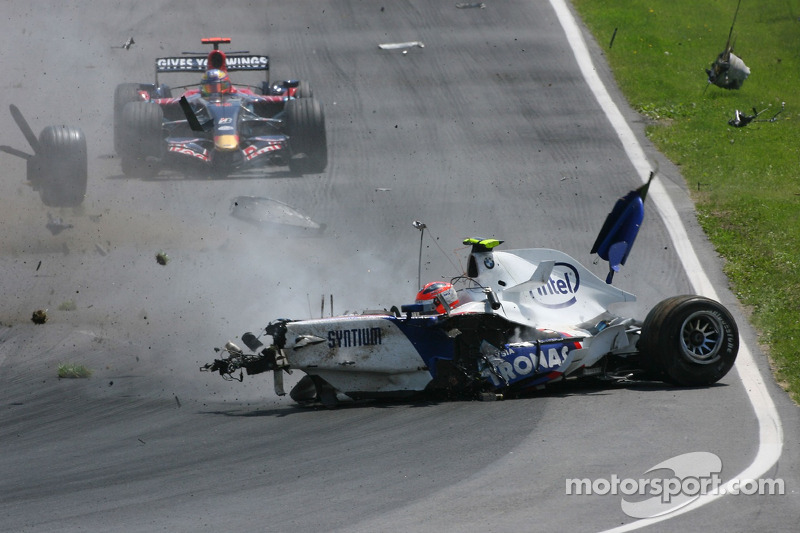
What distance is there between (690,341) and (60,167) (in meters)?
10.7

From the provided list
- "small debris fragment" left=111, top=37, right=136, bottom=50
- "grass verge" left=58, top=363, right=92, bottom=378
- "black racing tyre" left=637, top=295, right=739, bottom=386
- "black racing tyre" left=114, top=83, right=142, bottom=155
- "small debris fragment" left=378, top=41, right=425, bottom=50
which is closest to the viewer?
"black racing tyre" left=637, top=295, right=739, bottom=386

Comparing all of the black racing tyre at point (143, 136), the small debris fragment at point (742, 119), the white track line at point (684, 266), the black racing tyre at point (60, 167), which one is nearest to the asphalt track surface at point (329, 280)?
the white track line at point (684, 266)

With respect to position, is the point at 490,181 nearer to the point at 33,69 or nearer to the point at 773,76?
the point at 773,76

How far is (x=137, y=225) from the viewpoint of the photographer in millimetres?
16328

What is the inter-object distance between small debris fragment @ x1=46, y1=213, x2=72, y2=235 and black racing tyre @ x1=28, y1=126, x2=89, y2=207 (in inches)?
16.2

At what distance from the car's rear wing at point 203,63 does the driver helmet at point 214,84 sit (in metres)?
A: 0.62

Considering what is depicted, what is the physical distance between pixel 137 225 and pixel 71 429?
7185 mm

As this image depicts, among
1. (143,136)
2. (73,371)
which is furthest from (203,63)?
(73,371)

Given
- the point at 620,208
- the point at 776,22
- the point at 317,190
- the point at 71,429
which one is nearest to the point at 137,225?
the point at 317,190

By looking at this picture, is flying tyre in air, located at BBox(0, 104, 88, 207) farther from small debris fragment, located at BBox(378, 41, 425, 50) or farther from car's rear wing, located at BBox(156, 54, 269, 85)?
small debris fragment, located at BBox(378, 41, 425, 50)

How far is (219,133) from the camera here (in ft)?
58.2

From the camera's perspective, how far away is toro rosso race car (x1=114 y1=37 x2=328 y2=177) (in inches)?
699

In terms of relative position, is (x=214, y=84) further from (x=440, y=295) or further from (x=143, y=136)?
(x=440, y=295)

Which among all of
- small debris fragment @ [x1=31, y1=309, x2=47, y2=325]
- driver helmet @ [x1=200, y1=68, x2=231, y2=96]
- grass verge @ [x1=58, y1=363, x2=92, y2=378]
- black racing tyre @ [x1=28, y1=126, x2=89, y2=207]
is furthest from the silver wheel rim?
driver helmet @ [x1=200, y1=68, x2=231, y2=96]
